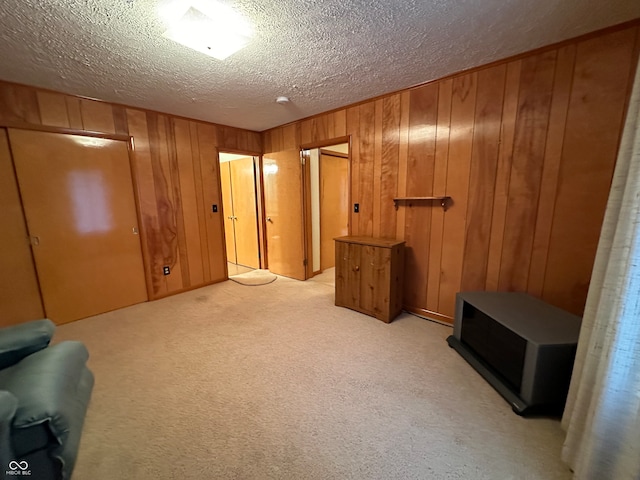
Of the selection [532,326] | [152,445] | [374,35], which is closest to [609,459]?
[532,326]

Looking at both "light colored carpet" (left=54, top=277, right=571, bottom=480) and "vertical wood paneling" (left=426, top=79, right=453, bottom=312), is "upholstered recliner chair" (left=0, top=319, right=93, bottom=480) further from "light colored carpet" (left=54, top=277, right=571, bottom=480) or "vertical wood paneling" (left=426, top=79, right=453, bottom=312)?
"vertical wood paneling" (left=426, top=79, right=453, bottom=312)

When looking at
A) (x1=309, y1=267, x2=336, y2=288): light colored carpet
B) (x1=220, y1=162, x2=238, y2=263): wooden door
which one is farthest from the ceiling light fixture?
(x1=220, y1=162, x2=238, y2=263): wooden door

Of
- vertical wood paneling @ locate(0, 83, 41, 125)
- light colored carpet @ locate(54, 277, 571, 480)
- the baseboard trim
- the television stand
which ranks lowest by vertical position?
light colored carpet @ locate(54, 277, 571, 480)

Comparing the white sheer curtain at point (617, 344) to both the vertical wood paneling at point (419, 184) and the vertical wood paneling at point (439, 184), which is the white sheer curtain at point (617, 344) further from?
the vertical wood paneling at point (419, 184)

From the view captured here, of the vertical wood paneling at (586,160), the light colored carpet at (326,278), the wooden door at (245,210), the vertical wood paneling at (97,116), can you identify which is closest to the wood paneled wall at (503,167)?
the vertical wood paneling at (586,160)

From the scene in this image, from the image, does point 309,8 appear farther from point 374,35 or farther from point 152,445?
point 152,445

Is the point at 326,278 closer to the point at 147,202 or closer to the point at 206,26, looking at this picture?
the point at 147,202

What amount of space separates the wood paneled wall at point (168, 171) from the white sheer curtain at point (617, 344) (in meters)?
3.87

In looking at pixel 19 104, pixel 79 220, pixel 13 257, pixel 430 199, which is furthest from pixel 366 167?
pixel 13 257

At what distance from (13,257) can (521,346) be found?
418 centimetres

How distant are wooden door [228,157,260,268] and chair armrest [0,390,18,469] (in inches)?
144

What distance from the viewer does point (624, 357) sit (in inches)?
37.9

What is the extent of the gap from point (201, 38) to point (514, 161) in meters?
2.49

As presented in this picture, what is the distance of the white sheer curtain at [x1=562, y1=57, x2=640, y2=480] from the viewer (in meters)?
0.95
